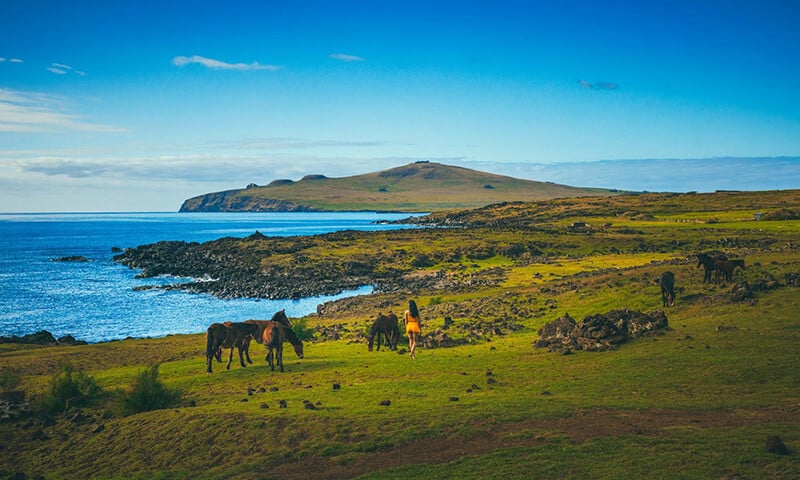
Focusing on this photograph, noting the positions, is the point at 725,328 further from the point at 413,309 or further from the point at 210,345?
the point at 210,345

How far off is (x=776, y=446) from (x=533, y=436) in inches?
237

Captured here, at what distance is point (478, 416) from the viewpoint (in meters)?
18.2

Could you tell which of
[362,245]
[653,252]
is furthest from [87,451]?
[362,245]

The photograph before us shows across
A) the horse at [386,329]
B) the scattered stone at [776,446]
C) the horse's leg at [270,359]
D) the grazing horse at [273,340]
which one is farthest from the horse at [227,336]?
the scattered stone at [776,446]

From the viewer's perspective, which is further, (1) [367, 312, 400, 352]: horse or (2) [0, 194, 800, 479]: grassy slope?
(1) [367, 312, 400, 352]: horse

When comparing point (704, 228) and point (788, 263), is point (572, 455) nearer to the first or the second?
point (788, 263)

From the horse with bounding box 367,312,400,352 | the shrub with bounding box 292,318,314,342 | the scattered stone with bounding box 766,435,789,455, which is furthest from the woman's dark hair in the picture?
the scattered stone with bounding box 766,435,789,455

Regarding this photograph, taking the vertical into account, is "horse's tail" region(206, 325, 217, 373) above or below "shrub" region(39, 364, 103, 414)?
above

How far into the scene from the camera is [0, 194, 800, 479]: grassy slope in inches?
604

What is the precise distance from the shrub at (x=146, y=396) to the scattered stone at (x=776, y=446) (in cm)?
1986

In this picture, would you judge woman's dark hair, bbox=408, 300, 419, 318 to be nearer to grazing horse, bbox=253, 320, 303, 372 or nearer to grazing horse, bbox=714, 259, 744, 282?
grazing horse, bbox=253, 320, 303, 372

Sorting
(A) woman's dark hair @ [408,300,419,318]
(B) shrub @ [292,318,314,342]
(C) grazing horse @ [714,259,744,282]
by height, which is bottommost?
(B) shrub @ [292,318,314,342]

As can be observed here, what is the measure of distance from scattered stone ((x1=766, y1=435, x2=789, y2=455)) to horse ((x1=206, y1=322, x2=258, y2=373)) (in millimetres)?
21894

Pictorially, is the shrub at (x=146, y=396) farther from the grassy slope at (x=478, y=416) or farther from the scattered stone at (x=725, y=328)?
the scattered stone at (x=725, y=328)
